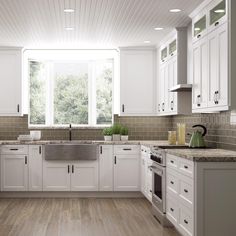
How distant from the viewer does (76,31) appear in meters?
6.83

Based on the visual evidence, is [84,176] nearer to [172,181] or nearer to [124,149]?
[124,149]

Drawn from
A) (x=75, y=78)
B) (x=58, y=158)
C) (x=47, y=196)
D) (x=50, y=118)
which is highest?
(x=75, y=78)

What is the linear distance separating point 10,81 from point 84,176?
81.2 inches

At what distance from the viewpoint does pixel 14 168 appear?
773cm

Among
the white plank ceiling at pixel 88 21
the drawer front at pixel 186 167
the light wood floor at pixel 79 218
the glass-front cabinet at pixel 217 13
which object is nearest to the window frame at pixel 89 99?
the white plank ceiling at pixel 88 21

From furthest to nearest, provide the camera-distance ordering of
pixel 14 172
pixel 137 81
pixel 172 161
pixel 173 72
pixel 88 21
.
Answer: pixel 137 81
pixel 14 172
pixel 173 72
pixel 88 21
pixel 172 161

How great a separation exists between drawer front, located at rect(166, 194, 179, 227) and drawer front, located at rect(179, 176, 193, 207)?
0.30 m

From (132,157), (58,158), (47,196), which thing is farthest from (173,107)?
(47,196)

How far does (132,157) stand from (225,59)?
3.57 meters

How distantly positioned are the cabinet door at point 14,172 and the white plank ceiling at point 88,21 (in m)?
1.87

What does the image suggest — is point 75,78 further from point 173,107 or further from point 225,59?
point 225,59

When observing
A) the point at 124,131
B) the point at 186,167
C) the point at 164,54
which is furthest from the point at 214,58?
the point at 124,131

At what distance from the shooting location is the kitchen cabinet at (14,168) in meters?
7.71

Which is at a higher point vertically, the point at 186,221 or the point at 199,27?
the point at 199,27
